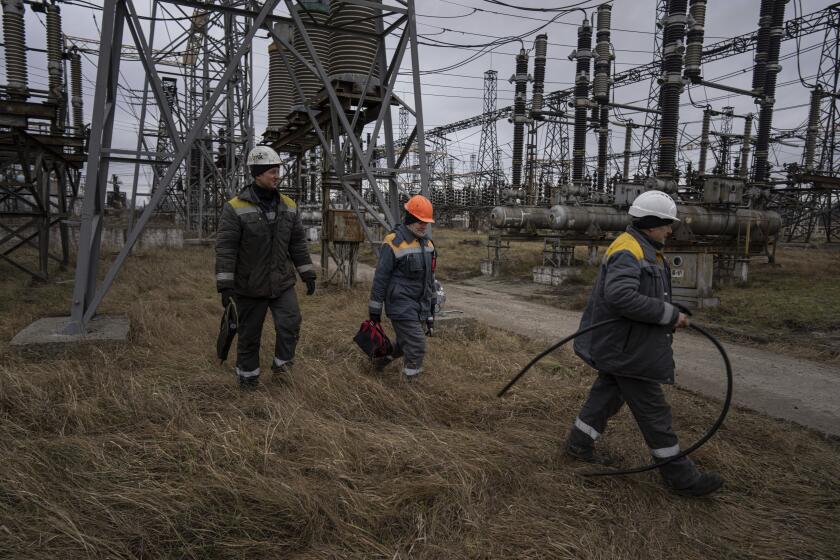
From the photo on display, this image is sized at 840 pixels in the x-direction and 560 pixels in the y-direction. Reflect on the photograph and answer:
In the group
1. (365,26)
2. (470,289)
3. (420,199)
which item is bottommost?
(470,289)

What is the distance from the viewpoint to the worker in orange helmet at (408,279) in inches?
174

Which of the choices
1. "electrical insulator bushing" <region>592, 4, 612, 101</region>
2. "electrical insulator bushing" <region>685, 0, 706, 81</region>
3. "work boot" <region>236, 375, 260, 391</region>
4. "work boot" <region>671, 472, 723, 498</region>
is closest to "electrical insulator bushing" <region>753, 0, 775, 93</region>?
"electrical insulator bushing" <region>685, 0, 706, 81</region>

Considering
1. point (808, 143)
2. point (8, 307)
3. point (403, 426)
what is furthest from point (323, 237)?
point (808, 143)

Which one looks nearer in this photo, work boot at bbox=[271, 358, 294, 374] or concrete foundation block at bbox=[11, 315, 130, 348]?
work boot at bbox=[271, 358, 294, 374]

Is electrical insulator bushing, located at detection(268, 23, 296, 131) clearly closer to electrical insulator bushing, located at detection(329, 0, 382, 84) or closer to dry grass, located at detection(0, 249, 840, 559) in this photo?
electrical insulator bushing, located at detection(329, 0, 382, 84)

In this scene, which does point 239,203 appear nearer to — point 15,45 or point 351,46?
point 351,46

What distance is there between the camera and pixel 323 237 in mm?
10531

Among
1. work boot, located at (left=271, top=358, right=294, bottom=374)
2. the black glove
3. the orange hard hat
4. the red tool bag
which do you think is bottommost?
work boot, located at (left=271, top=358, right=294, bottom=374)

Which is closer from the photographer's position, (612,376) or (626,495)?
(626,495)

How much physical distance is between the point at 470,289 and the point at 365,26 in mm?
7597

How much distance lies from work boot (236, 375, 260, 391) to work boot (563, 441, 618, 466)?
2.59 metres

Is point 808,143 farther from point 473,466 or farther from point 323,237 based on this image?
point 473,466

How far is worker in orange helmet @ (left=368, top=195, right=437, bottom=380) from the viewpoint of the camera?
14.5ft

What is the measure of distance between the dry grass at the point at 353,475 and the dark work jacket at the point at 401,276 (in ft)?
2.22
